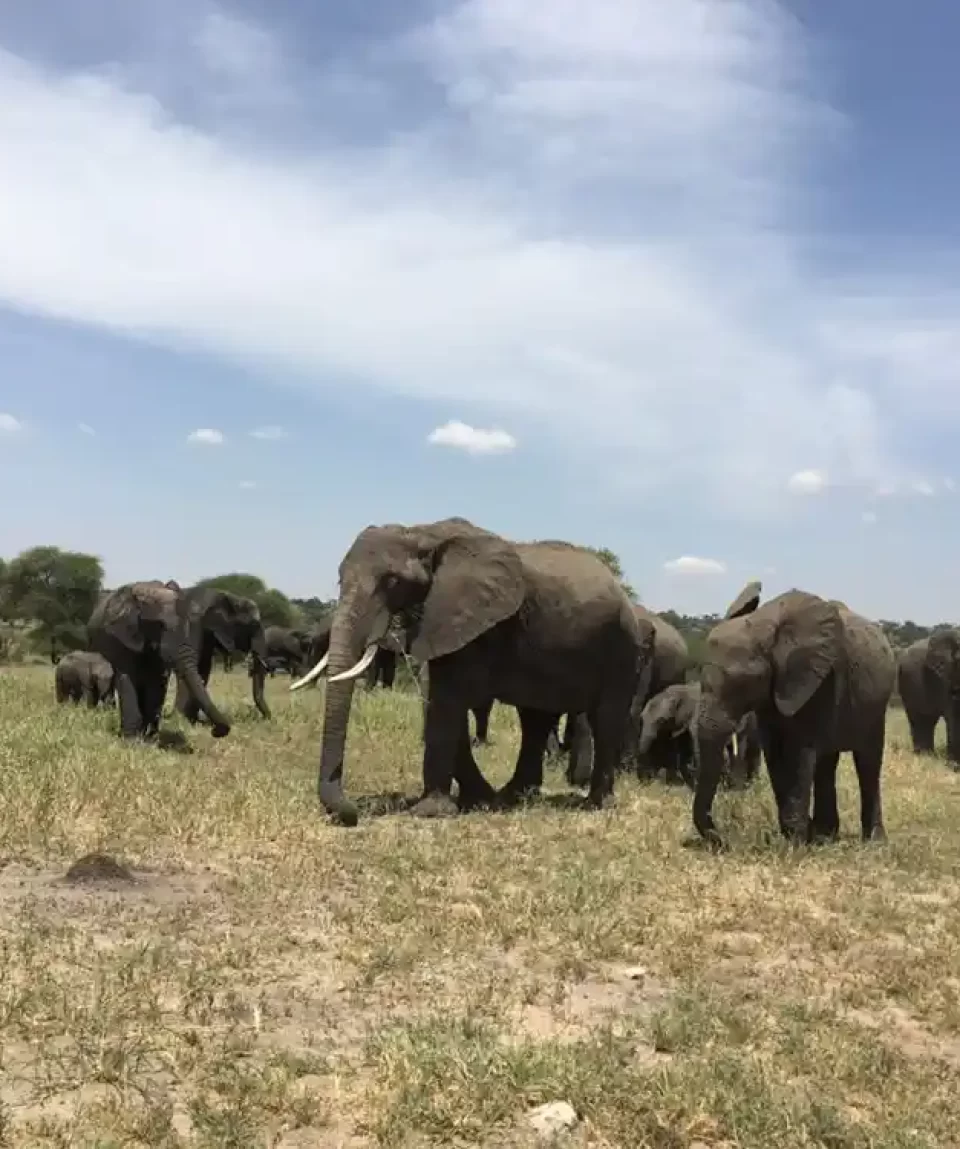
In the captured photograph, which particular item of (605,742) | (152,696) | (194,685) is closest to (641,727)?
(605,742)

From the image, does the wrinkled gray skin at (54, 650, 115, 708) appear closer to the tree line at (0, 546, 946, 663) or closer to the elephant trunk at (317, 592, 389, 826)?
the elephant trunk at (317, 592, 389, 826)

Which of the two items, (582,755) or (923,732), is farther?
(923,732)

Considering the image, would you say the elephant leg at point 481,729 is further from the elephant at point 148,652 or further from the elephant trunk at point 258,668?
the elephant at point 148,652

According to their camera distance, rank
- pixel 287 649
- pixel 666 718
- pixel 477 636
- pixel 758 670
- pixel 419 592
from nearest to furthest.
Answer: pixel 758 670 < pixel 477 636 < pixel 419 592 < pixel 666 718 < pixel 287 649

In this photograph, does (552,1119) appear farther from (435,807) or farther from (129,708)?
(129,708)

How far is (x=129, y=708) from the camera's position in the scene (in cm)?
1600

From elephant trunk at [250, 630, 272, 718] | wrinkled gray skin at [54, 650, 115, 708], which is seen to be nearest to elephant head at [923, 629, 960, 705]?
elephant trunk at [250, 630, 272, 718]

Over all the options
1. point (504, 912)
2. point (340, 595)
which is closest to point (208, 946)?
point (504, 912)

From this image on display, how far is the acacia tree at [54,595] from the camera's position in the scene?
A: 51094mm

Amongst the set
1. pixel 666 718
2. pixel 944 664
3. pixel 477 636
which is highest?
pixel 944 664

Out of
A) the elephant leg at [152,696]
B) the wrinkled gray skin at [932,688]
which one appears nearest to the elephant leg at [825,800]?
the elephant leg at [152,696]

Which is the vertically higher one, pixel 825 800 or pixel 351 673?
pixel 351 673

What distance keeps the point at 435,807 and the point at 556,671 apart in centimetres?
194

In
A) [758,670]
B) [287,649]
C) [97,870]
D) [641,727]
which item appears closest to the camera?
[97,870]
